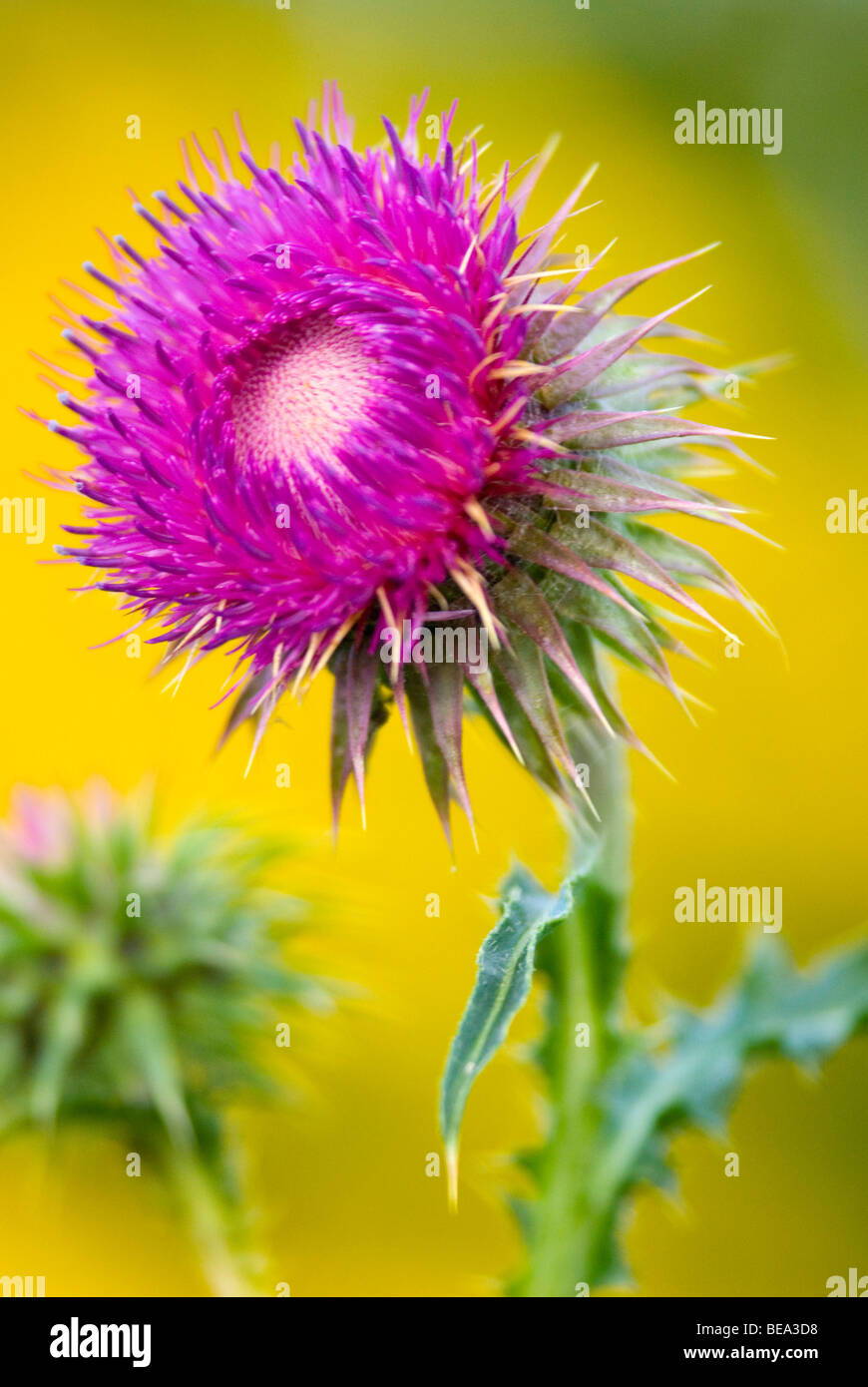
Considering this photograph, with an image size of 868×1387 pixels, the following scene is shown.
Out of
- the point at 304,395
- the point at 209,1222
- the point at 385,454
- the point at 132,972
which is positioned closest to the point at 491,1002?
the point at 385,454

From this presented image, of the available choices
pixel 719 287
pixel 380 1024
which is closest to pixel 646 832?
pixel 380 1024

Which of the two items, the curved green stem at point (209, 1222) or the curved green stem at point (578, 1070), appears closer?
the curved green stem at point (578, 1070)

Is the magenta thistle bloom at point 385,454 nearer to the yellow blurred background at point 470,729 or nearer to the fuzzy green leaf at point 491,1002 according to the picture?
the fuzzy green leaf at point 491,1002

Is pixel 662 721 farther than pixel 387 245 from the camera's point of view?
Yes

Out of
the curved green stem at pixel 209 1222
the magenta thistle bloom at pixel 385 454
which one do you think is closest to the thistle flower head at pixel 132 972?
the curved green stem at pixel 209 1222

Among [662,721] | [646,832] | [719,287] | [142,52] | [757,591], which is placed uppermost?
[142,52]

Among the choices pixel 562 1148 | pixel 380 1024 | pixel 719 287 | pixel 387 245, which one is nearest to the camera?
pixel 387 245

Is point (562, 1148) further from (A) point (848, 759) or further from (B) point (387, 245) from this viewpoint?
(A) point (848, 759)
